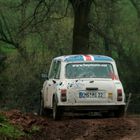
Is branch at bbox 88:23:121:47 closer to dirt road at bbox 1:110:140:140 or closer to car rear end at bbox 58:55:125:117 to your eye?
car rear end at bbox 58:55:125:117

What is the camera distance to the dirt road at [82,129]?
13.4 meters

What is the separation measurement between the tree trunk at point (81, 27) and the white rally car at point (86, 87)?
1133cm

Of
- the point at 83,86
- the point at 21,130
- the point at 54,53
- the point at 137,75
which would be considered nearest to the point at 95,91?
the point at 83,86

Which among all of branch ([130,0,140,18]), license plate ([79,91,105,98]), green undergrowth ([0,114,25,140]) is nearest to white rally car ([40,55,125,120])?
license plate ([79,91,105,98])

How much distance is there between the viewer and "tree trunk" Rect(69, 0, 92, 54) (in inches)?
1189

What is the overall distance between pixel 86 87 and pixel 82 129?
3123 millimetres

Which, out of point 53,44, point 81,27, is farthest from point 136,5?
Result: point 81,27

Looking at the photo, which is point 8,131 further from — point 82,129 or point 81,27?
point 81,27

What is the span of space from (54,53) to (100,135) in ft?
96.9

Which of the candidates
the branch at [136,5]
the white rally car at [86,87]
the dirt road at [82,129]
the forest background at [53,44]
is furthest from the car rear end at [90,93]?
the branch at [136,5]

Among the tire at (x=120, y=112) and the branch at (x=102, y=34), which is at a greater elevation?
the branch at (x=102, y=34)

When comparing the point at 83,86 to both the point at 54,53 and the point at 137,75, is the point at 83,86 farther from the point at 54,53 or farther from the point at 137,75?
the point at 54,53

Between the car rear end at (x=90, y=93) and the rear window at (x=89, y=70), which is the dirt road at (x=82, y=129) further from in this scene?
the rear window at (x=89, y=70)

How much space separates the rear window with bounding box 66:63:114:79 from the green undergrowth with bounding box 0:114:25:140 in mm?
4158
